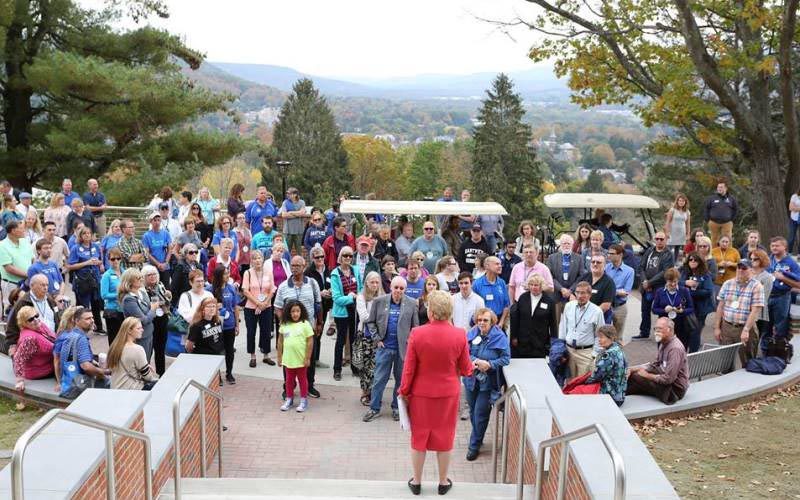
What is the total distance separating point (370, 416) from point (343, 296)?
1974 mm

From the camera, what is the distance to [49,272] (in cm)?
1184

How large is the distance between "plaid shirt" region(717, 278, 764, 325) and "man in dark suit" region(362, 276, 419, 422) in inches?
174

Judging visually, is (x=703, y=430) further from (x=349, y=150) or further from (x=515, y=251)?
(x=349, y=150)

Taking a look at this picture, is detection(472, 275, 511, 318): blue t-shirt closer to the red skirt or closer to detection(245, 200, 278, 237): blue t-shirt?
the red skirt

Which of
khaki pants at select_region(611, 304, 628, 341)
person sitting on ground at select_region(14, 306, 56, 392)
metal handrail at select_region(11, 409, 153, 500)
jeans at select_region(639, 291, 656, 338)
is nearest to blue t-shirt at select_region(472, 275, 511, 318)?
khaki pants at select_region(611, 304, 628, 341)

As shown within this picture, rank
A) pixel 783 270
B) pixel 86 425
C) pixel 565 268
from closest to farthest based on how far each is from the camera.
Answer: pixel 86 425, pixel 783 270, pixel 565 268

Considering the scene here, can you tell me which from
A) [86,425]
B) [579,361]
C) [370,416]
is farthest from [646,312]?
[86,425]

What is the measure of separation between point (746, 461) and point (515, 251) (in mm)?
6029

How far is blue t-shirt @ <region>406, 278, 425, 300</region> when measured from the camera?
35.3 feet

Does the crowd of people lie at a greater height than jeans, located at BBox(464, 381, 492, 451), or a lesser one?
greater

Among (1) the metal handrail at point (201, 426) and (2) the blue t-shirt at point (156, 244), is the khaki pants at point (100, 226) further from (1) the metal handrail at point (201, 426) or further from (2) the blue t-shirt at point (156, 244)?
(1) the metal handrail at point (201, 426)

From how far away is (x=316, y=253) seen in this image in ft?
38.6

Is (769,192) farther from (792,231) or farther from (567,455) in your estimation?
(567,455)

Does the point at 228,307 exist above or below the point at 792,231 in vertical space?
below
